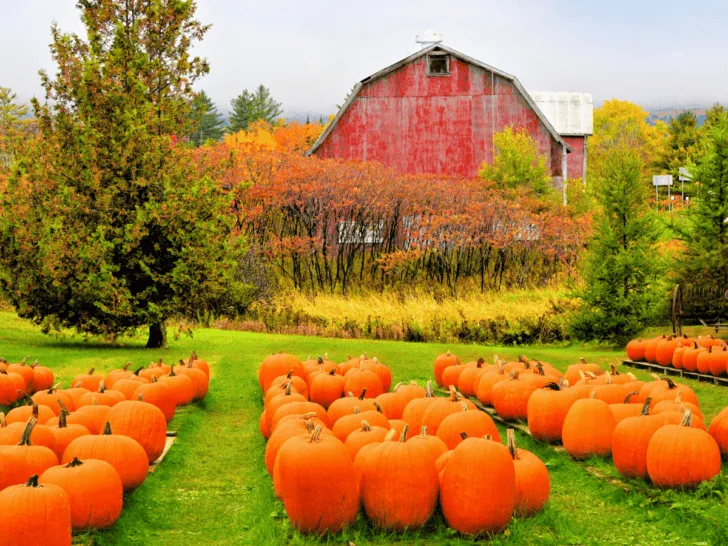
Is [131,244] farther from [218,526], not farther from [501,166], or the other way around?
[501,166]

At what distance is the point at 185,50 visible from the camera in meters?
14.5

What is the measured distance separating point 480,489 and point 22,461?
297 cm

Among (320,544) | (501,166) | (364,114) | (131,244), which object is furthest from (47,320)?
(364,114)

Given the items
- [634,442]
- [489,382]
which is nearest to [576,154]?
[489,382]

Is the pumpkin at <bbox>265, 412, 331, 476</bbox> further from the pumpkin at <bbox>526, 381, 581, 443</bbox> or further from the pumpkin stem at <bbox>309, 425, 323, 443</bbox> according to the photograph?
the pumpkin at <bbox>526, 381, 581, 443</bbox>

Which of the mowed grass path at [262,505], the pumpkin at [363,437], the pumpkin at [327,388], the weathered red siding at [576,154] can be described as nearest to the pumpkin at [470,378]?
the mowed grass path at [262,505]

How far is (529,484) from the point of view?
5.70 meters

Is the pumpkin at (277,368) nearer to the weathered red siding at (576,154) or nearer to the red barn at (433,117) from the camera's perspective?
the red barn at (433,117)

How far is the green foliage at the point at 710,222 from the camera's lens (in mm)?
15352

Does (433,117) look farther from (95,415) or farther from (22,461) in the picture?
(22,461)

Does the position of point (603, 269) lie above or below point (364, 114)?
below

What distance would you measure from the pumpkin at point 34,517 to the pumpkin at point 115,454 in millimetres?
1224

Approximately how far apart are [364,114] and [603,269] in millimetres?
20742

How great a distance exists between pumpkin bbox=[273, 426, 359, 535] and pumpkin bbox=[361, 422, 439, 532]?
0.42 feet
